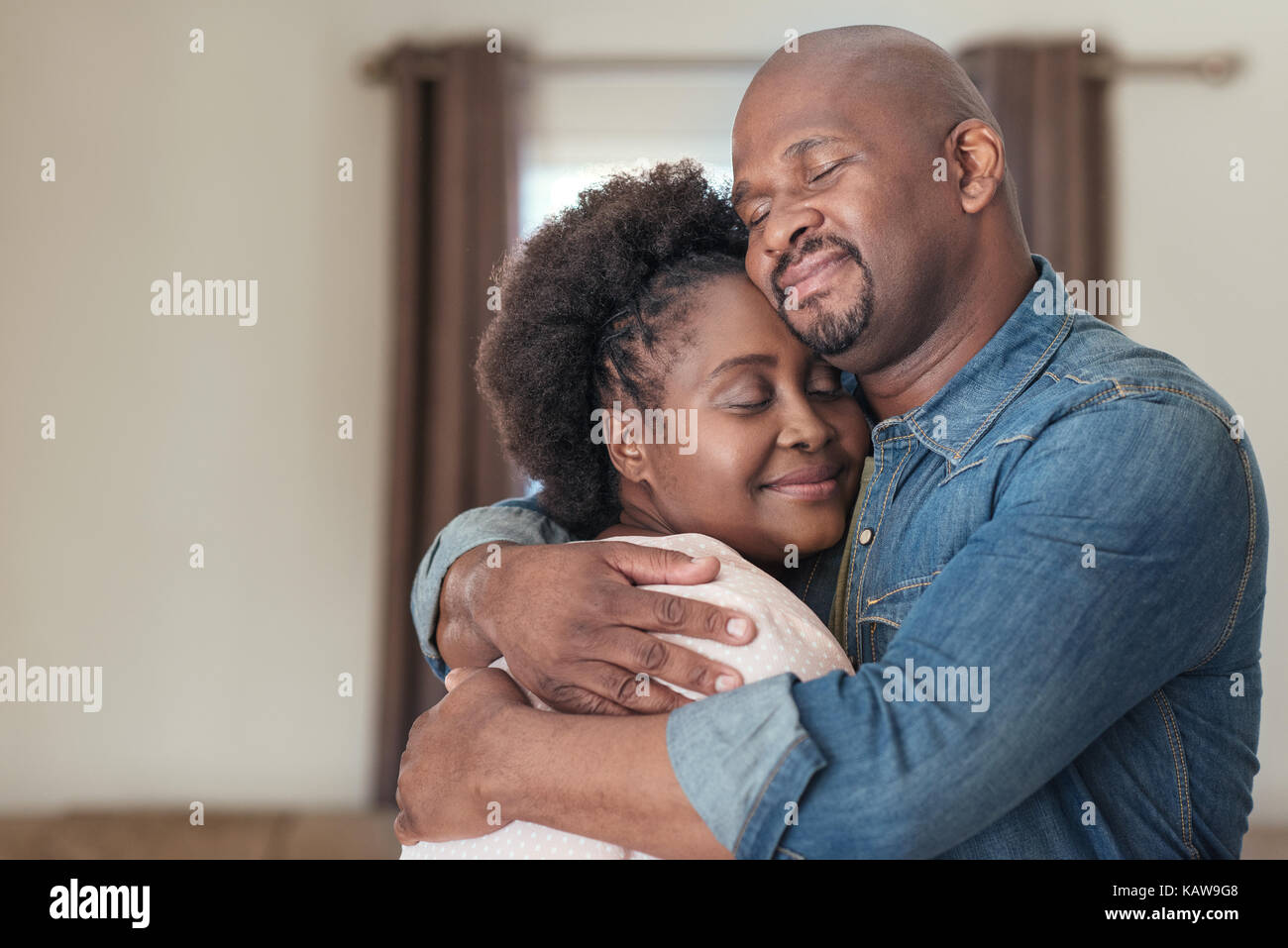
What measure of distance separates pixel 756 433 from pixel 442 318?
7.33 feet

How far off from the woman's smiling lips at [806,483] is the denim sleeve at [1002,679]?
34 cm

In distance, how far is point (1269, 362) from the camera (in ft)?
10.8

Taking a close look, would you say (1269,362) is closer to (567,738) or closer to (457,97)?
(457,97)

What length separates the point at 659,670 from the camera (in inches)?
40.1

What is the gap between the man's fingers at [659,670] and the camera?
993 mm

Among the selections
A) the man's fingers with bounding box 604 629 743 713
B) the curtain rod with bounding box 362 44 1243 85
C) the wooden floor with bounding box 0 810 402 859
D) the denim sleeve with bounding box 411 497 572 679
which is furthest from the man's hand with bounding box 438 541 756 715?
the curtain rod with bounding box 362 44 1243 85

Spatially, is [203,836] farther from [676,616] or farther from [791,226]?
[791,226]

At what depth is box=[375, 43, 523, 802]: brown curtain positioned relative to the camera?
3.31 meters

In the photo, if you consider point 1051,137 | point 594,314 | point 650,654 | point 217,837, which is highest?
point 1051,137

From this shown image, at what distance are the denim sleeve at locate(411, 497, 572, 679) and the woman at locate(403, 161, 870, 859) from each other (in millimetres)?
81

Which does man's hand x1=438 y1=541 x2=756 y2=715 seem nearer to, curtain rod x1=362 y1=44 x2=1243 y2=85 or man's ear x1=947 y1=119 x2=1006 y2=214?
man's ear x1=947 y1=119 x2=1006 y2=214

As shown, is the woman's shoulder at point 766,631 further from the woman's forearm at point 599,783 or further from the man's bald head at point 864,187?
the man's bald head at point 864,187

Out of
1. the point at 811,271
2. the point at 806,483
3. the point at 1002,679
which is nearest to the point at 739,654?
the point at 1002,679

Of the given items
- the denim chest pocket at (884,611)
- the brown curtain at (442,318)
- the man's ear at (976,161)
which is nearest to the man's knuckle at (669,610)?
the denim chest pocket at (884,611)
